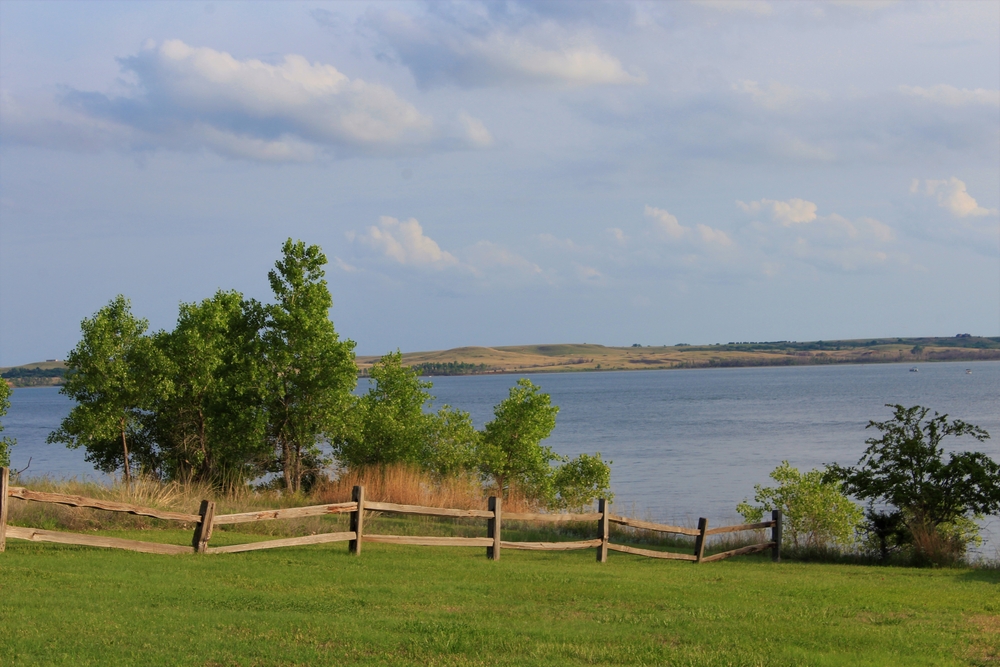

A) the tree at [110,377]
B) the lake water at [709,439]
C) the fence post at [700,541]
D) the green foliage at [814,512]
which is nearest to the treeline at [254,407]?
the tree at [110,377]

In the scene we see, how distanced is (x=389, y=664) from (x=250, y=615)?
92.7 inches

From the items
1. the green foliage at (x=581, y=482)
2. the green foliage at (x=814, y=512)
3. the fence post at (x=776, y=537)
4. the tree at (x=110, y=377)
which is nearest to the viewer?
the fence post at (x=776, y=537)

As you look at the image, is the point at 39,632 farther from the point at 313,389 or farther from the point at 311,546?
the point at 313,389

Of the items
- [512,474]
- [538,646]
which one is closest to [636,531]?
[512,474]

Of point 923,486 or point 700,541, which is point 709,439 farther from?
point 700,541

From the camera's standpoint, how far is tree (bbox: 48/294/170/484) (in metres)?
20.4

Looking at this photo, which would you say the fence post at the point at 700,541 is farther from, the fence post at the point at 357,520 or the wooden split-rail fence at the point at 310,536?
the fence post at the point at 357,520

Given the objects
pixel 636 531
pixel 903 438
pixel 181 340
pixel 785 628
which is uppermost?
pixel 181 340

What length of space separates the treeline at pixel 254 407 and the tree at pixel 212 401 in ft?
0.11

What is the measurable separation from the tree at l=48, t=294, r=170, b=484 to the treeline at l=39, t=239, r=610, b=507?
29 mm

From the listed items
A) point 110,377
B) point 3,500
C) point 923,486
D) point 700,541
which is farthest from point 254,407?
point 923,486

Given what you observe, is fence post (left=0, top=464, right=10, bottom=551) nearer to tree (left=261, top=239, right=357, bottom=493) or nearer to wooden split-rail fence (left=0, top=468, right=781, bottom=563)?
wooden split-rail fence (left=0, top=468, right=781, bottom=563)

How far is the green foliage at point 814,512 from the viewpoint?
Answer: 19.1m

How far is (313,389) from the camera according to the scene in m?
22.3
